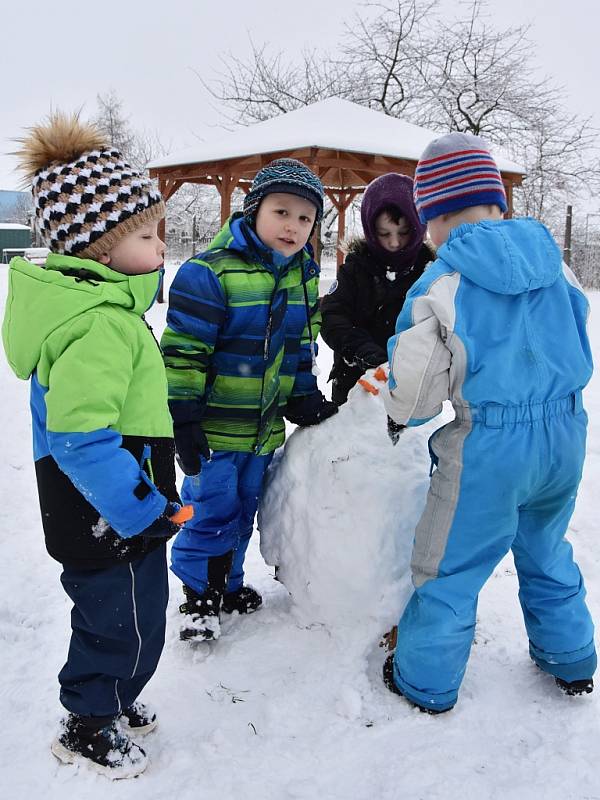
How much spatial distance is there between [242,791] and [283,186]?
1771 mm

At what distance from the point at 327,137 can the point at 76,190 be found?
9.03 m

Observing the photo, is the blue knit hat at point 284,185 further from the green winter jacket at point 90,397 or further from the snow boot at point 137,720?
the snow boot at point 137,720

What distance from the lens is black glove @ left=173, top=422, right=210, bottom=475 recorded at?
6.75ft

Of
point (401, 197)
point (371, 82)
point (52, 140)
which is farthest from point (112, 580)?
point (371, 82)

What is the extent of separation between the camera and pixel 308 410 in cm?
239

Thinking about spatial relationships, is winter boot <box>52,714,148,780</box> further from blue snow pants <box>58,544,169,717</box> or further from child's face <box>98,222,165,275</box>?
child's face <box>98,222,165,275</box>

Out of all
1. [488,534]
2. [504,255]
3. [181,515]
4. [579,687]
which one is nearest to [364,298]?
[504,255]

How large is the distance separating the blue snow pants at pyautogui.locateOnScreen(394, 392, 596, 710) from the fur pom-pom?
49.7 inches

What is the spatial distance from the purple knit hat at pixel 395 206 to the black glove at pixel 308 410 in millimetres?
726

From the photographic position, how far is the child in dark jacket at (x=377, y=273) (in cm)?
269

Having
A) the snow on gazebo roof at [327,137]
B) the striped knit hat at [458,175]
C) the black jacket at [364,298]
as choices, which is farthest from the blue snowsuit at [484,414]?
the snow on gazebo roof at [327,137]

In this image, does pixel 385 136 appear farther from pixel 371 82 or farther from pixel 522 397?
pixel 371 82

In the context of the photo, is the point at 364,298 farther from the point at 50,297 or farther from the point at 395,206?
the point at 50,297

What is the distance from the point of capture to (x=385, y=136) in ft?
36.1
